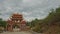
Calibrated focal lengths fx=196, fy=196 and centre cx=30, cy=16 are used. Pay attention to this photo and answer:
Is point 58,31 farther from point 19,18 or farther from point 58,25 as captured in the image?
point 19,18

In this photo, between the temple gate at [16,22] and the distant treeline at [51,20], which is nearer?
the distant treeline at [51,20]

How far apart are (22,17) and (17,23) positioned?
7336 millimetres

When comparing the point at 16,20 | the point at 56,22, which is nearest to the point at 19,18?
the point at 16,20

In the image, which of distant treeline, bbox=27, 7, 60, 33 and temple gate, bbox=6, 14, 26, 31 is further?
temple gate, bbox=6, 14, 26, 31

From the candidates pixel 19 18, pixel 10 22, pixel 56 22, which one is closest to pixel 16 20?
pixel 19 18

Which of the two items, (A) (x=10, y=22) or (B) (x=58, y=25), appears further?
(A) (x=10, y=22)

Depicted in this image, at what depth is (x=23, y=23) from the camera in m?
83.6

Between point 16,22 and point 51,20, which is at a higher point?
point 16,22

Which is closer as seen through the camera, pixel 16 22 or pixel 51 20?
pixel 51 20

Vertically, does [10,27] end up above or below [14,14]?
below

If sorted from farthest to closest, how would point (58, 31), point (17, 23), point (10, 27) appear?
1. point (17, 23)
2. point (10, 27)
3. point (58, 31)

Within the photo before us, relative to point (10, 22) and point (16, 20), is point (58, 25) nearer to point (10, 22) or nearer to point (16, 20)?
point (10, 22)

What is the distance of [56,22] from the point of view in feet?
77.6

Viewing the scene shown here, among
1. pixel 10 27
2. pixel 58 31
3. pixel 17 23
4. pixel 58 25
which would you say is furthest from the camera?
pixel 17 23
